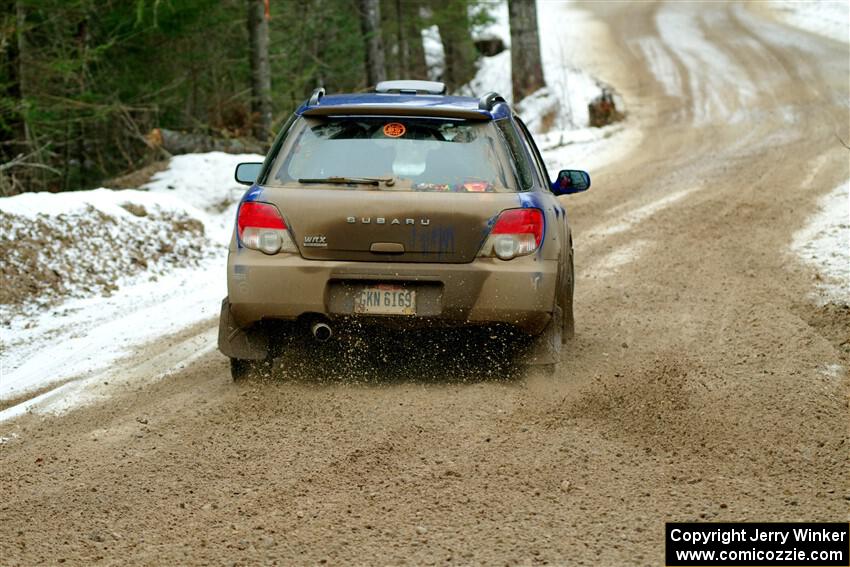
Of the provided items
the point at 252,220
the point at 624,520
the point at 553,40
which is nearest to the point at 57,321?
the point at 252,220

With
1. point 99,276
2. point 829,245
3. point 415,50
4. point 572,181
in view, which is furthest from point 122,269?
point 415,50

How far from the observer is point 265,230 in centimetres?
667

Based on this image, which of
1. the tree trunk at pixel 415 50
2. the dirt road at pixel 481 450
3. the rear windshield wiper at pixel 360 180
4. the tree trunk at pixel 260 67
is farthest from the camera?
the tree trunk at pixel 415 50

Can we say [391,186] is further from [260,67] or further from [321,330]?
[260,67]

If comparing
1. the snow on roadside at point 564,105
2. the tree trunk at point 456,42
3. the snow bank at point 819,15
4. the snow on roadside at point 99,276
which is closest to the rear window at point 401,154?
the snow on roadside at point 99,276

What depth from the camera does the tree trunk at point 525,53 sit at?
26.1 metres

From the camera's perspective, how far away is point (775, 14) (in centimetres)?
3984

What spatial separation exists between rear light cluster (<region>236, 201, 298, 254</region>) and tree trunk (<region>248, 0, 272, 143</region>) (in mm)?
12235

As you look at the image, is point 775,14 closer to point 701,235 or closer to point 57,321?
point 701,235

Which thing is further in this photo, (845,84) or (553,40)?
(553,40)

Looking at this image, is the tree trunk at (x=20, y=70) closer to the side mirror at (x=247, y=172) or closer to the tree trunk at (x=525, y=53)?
the side mirror at (x=247, y=172)

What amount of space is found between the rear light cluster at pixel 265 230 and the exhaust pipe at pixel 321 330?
→ 1.48 ft

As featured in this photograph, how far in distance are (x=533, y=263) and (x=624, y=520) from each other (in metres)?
2.30
